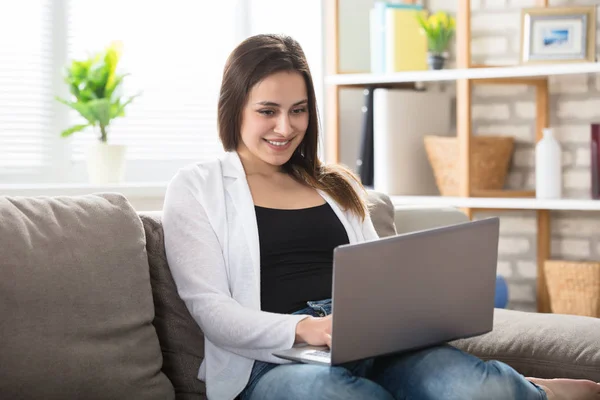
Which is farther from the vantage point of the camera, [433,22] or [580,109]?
[433,22]

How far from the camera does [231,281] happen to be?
1831 mm

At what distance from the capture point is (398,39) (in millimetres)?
3375

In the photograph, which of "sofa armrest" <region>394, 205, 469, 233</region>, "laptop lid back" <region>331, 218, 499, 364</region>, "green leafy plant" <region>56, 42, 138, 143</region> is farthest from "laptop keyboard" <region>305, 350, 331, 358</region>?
"green leafy plant" <region>56, 42, 138, 143</region>

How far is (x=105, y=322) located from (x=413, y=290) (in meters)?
0.61

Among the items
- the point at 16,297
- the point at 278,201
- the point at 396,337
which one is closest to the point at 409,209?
the point at 278,201

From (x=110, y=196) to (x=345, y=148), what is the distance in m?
1.90

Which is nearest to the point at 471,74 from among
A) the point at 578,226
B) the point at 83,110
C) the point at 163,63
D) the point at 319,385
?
the point at 578,226

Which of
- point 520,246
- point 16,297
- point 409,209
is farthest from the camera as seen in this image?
point 520,246

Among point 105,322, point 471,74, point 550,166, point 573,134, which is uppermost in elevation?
point 471,74

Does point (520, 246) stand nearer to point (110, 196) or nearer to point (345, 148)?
point (345, 148)

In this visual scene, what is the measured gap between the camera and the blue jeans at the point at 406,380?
4.90 feet

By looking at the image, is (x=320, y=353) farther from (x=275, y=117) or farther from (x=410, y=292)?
(x=275, y=117)

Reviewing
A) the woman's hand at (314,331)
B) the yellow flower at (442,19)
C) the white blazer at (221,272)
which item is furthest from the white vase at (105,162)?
the woman's hand at (314,331)

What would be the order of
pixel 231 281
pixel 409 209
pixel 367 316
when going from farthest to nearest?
pixel 409 209, pixel 231 281, pixel 367 316
